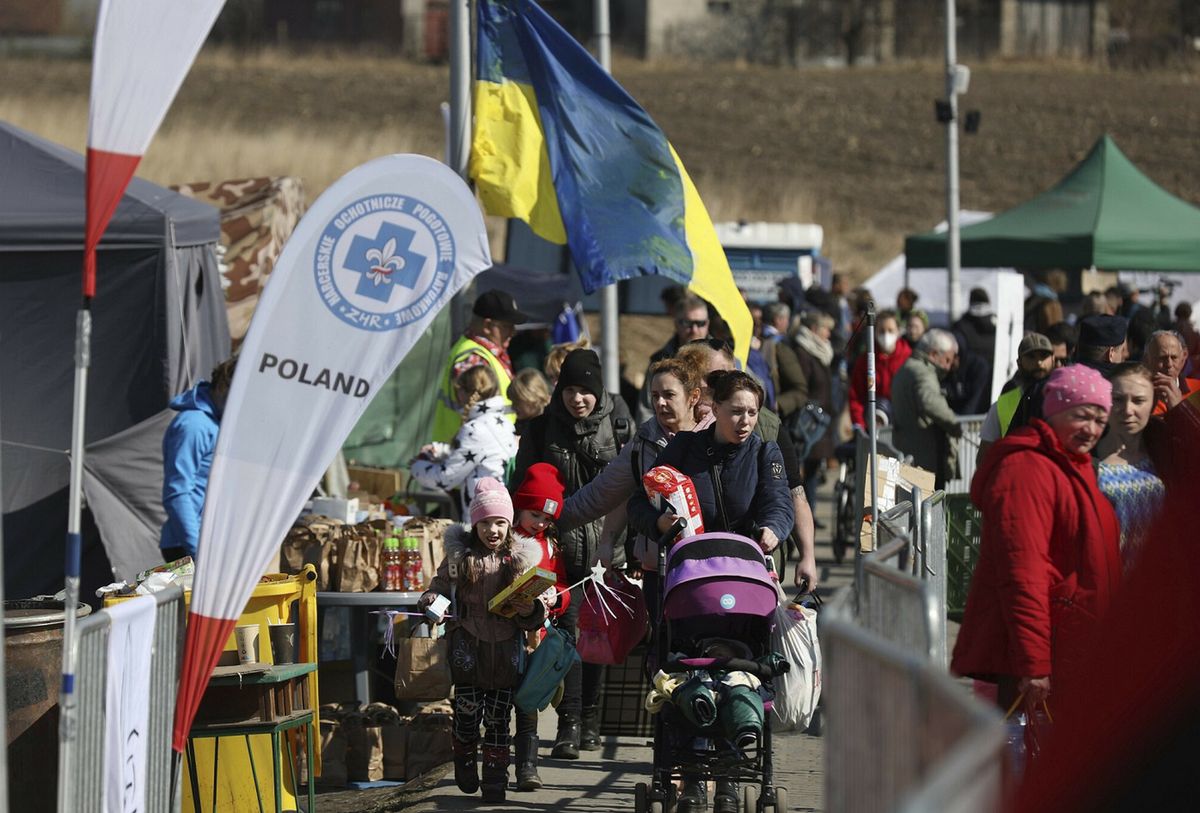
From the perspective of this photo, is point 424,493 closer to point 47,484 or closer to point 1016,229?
point 47,484

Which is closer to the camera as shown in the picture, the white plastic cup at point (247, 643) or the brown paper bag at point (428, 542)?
the white plastic cup at point (247, 643)

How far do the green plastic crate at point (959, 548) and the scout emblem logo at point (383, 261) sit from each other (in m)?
5.86

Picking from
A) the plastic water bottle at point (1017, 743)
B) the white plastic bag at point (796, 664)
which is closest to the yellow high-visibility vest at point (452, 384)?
the white plastic bag at point (796, 664)

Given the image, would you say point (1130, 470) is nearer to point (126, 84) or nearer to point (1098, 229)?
point (126, 84)

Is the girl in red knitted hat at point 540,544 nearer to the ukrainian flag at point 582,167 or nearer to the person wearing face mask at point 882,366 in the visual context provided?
the ukrainian flag at point 582,167

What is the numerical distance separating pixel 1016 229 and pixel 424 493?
10.5m

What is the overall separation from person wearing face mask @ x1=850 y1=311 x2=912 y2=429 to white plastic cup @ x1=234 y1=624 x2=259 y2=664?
7411 mm

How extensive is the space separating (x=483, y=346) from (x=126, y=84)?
5359 millimetres

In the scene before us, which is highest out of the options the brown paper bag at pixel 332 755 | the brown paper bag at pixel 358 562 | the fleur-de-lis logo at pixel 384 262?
the fleur-de-lis logo at pixel 384 262

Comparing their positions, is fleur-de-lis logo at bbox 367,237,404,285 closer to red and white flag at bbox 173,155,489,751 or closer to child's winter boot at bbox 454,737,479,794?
red and white flag at bbox 173,155,489,751

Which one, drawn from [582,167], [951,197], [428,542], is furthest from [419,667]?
[951,197]

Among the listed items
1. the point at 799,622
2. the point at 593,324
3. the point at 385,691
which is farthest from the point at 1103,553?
the point at 593,324

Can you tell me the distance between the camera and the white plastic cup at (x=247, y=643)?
24.6ft

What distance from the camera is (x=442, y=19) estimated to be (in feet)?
222
